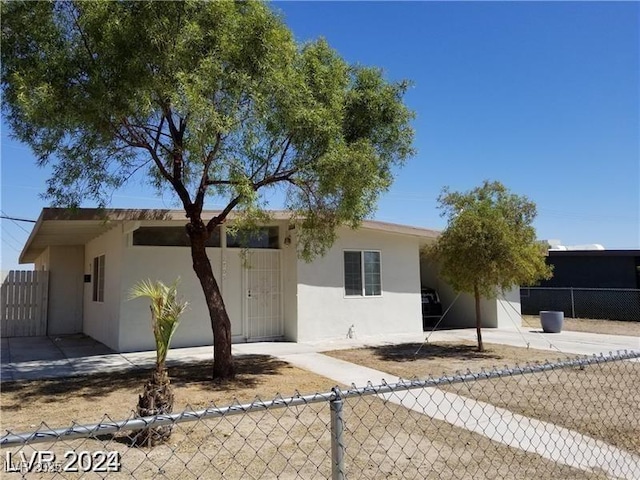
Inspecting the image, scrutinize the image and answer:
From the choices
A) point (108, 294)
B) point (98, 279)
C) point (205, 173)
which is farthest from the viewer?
point (98, 279)

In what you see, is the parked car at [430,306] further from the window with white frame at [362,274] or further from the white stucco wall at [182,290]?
the white stucco wall at [182,290]

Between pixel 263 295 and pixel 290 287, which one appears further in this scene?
Result: pixel 263 295

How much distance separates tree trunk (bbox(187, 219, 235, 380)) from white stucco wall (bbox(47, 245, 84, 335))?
10.8m

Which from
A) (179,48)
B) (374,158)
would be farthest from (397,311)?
(179,48)

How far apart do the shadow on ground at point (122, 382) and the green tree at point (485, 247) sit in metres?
4.64

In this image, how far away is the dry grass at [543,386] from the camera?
607cm

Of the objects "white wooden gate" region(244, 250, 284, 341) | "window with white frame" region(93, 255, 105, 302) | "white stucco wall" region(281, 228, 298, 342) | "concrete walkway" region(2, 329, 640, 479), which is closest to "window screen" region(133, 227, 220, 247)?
"white wooden gate" region(244, 250, 284, 341)

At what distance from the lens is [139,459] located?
4.80 metres

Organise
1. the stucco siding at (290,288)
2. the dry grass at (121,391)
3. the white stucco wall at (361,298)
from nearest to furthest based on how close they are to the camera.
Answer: the dry grass at (121,391) → the stucco siding at (290,288) → the white stucco wall at (361,298)

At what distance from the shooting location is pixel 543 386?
8.03m

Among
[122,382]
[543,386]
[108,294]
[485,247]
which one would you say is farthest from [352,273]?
[122,382]

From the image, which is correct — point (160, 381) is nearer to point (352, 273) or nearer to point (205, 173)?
point (205, 173)

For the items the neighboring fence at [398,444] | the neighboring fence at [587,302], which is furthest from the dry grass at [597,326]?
the neighboring fence at [398,444]

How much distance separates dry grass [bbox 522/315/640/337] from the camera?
15930mm
